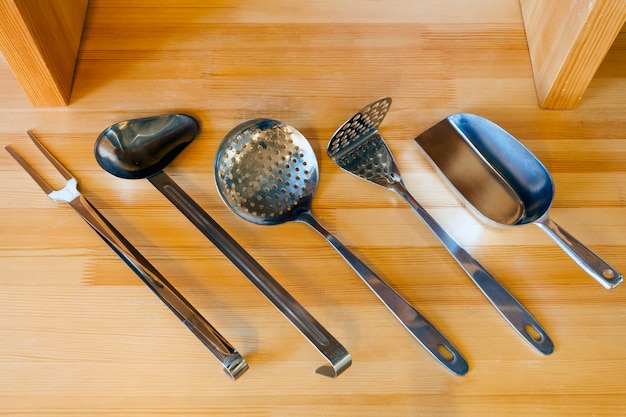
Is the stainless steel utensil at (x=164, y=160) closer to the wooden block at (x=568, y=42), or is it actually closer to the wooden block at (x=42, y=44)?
the wooden block at (x=42, y=44)

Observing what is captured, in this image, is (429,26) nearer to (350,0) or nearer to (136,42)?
(350,0)

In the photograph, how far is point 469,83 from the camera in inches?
26.9

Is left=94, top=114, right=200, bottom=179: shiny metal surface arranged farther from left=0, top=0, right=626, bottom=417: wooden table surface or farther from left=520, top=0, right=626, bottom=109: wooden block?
left=520, top=0, right=626, bottom=109: wooden block

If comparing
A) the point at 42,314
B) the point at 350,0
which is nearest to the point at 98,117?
the point at 42,314

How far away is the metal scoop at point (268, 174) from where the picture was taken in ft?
1.94

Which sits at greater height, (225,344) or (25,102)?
(25,102)

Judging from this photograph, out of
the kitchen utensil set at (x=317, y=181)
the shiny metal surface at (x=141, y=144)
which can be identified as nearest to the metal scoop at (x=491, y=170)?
the kitchen utensil set at (x=317, y=181)

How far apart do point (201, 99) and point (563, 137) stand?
0.38 m

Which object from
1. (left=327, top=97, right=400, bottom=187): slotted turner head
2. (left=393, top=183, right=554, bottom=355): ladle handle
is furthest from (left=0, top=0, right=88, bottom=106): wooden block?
(left=393, top=183, right=554, bottom=355): ladle handle

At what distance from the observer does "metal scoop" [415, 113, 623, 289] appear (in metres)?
0.59

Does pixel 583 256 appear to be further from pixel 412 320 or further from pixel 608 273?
pixel 412 320

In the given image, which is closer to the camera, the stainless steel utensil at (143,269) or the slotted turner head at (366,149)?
the stainless steel utensil at (143,269)

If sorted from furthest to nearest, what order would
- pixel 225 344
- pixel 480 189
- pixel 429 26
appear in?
pixel 429 26 < pixel 480 189 < pixel 225 344

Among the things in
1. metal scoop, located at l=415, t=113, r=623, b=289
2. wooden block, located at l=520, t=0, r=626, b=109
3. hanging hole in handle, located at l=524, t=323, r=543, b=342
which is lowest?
hanging hole in handle, located at l=524, t=323, r=543, b=342
